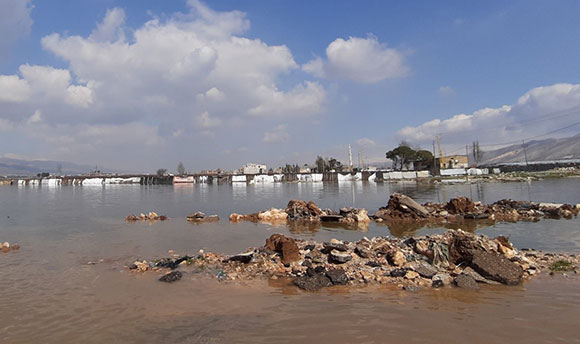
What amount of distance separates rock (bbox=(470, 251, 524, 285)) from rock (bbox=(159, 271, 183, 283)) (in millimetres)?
8072

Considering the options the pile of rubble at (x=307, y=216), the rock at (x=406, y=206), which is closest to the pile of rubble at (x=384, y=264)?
the pile of rubble at (x=307, y=216)

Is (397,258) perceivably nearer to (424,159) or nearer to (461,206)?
(461,206)

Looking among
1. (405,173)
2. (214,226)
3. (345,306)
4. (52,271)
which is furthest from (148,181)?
(345,306)

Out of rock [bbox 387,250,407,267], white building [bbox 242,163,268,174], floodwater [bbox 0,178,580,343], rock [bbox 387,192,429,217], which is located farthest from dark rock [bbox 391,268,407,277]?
white building [bbox 242,163,268,174]

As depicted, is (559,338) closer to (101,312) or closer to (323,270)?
(323,270)

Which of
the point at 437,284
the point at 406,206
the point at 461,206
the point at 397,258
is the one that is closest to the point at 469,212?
the point at 461,206

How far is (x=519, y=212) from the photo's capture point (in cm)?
2002

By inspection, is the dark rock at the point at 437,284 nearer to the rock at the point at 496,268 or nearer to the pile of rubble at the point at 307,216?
the rock at the point at 496,268

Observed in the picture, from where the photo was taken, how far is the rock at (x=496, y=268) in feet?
26.6

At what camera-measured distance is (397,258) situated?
9383 millimetres

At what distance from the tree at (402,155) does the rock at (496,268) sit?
322 ft

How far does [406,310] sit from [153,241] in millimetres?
12072

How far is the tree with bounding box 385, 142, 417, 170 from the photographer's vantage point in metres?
102

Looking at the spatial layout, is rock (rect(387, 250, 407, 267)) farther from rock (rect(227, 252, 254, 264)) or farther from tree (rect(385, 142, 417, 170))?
tree (rect(385, 142, 417, 170))
